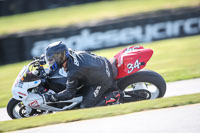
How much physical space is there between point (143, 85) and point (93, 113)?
1.22 m

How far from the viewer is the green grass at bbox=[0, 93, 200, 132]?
12.2ft

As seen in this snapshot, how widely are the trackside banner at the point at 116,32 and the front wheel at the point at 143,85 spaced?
4.90m

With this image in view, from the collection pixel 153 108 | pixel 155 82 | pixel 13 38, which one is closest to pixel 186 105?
pixel 153 108

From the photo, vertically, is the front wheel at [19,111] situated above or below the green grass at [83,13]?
below

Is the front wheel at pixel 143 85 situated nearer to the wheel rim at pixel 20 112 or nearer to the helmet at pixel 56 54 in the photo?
the helmet at pixel 56 54

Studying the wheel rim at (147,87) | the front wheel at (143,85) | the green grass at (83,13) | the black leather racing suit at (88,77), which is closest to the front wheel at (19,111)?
the black leather racing suit at (88,77)

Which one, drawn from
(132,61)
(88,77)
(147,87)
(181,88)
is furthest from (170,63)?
(88,77)

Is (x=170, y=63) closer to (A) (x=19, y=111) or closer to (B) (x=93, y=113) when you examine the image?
(B) (x=93, y=113)

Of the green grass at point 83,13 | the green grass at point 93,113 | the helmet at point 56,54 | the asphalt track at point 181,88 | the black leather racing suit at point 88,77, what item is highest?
the green grass at point 83,13

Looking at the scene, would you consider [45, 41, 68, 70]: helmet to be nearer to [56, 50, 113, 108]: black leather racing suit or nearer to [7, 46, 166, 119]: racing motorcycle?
[56, 50, 113, 108]: black leather racing suit

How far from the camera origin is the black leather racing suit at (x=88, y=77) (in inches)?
164

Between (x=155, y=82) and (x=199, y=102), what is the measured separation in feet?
2.74

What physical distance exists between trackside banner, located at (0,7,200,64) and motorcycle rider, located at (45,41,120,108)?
4988 millimetres

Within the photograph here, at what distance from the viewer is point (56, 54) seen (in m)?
4.08
